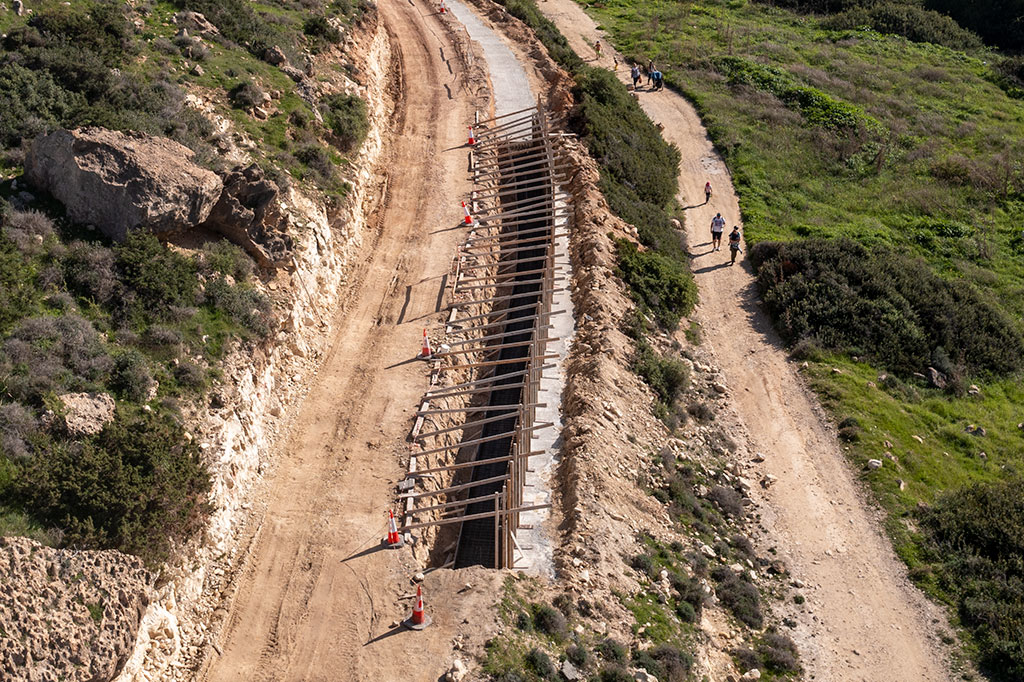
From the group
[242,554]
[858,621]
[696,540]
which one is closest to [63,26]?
[242,554]

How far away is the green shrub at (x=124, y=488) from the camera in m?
17.1

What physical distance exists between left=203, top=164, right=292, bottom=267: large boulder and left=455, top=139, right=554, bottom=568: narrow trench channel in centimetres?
804

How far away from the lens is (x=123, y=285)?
2286 cm

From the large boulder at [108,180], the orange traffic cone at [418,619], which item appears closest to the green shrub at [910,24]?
the large boulder at [108,180]

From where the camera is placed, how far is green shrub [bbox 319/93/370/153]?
1436 inches

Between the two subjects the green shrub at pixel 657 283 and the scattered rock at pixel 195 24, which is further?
the scattered rock at pixel 195 24

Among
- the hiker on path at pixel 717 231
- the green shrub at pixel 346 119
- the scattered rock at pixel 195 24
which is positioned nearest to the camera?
the scattered rock at pixel 195 24

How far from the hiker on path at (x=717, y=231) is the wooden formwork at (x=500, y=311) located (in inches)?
304

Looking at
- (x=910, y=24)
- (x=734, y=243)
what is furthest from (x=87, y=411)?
(x=910, y=24)

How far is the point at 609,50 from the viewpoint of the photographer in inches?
2399

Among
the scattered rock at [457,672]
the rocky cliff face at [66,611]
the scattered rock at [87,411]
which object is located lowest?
the scattered rock at [457,672]

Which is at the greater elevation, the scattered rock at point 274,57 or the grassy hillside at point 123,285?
the scattered rock at point 274,57

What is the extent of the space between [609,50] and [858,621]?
157ft

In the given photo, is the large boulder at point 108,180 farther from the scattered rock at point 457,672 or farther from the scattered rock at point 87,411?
the scattered rock at point 457,672
